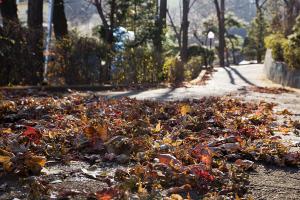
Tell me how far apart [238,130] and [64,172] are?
2.39 metres

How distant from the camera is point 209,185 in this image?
332 cm

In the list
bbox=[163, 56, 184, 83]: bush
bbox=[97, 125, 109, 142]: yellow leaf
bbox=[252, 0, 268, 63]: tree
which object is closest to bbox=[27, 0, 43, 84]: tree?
→ bbox=[163, 56, 184, 83]: bush

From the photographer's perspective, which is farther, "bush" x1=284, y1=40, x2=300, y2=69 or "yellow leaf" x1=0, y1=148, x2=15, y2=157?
"bush" x1=284, y1=40, x2=300, y2=69

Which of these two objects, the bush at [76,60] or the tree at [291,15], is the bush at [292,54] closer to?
the tree at [291,15]

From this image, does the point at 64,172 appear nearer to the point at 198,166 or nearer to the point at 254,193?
the point at 198,166

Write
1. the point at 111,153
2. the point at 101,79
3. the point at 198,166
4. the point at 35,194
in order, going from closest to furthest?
1. the point at 35,194
2. the point at 198,166
3. the point at 111,153
4. the point at 101,79

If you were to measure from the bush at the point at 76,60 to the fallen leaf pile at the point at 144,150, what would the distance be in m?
6.14

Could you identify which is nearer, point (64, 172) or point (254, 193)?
point (254, 193)

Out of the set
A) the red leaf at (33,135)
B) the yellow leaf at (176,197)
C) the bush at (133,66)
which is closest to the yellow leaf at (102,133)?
the red leaf at (33,135)

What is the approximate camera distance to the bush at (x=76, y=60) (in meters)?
12.4

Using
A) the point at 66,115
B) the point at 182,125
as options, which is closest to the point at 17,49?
the point at 66,115

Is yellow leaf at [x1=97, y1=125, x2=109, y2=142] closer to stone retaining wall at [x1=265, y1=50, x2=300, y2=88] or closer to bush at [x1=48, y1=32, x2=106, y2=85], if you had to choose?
bush at [x1=48, y1=32, x2=106, y2=85]

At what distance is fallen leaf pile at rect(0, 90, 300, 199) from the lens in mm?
3221

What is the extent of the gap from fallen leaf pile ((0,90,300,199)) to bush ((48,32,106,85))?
6139 millimetres
